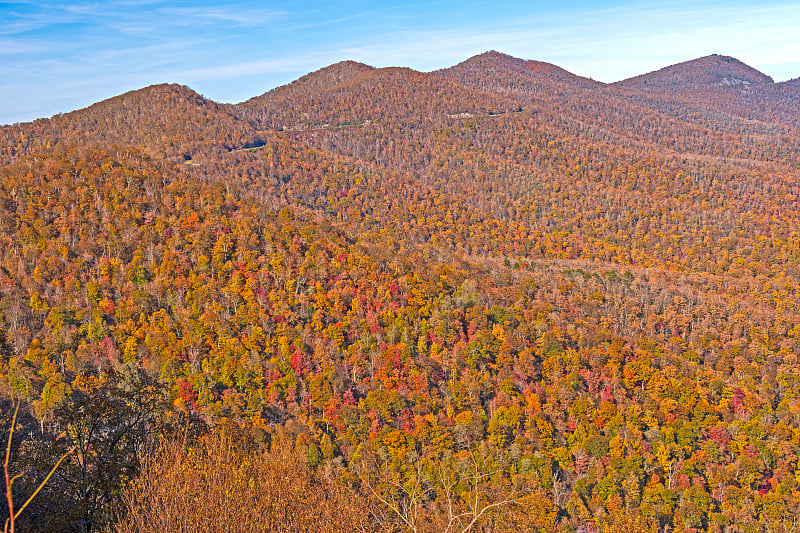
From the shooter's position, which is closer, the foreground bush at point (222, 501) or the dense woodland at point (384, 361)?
the foreground bush at point (222, 501)

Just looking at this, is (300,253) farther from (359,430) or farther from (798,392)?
(798,392)

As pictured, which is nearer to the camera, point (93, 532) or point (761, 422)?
point (93, 532)

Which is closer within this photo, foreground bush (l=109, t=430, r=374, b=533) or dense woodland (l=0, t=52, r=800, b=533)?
foreground bush (l=109, t=430, r=374, b=533)

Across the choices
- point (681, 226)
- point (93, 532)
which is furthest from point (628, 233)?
point (93, 532)

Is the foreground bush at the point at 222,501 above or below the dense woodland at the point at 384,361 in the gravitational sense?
above

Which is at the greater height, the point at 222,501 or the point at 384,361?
the point at 222,501

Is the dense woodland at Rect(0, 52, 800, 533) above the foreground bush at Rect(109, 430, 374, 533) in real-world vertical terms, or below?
below

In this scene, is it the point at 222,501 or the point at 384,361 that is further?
the point at 384,361

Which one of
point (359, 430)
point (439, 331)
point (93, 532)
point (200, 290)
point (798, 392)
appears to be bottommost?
point (798, 392)
